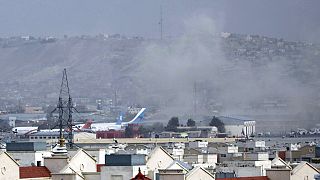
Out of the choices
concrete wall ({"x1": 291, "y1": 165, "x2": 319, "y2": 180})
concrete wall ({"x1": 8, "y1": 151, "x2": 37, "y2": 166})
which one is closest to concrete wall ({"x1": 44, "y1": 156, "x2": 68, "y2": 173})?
concrete wall ({"x1": 8, "y1": 151, "x2": 37, "y2": 166})

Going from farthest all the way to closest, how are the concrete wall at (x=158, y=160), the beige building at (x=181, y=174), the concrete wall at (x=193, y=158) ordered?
the concrete wall at (x=193, y=158) → the concrete wall at (x=158, y=160) → the beige building at (x=181, y=174)

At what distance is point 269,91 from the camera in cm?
16838

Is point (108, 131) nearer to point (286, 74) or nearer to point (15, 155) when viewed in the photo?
point (286, 74)

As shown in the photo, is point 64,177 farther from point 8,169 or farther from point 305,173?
point 305,173

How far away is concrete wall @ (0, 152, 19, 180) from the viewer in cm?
3294

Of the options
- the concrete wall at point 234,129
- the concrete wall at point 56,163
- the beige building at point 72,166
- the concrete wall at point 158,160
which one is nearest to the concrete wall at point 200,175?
the beige building at point 72,166

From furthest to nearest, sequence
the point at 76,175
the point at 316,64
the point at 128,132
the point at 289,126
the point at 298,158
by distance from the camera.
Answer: the point at 316,64
the point at 128,132
the point at 289,126
the point at 298,158
the point at 76,175

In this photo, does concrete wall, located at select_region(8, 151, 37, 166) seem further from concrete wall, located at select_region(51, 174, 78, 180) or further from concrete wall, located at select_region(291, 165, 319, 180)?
concrete wall, located at select_region(291, 165, 319, 180)

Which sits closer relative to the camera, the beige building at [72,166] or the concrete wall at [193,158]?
the beige building at [72,166]

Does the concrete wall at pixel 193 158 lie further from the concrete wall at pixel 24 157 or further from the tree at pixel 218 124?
the tree at pixel 218 124

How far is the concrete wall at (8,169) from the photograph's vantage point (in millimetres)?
32938

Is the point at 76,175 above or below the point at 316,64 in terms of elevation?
below

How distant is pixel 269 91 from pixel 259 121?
93.3 feet

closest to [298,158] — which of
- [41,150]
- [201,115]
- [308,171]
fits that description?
[41,150]
